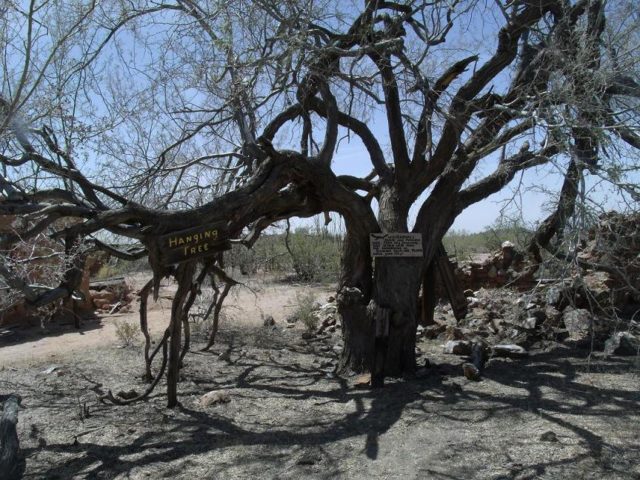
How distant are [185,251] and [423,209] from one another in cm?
288

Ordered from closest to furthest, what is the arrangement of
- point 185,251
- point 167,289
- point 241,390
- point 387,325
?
point 185,251 < point 387,325 < point 241,390 < point 167,289

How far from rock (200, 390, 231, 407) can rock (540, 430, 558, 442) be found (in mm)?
2989

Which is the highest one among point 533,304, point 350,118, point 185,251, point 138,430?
point 350,118

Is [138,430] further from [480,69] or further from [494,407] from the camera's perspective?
[480,69]

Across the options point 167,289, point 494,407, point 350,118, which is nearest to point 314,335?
point 350,118

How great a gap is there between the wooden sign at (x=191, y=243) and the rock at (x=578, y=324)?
5.09m

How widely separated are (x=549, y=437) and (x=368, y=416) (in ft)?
4.96

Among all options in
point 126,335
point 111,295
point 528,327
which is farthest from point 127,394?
point 111,295

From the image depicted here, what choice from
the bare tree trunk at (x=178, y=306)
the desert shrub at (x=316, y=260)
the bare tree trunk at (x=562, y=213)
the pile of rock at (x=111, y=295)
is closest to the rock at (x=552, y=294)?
the bare tree trunk at (x=562, y=213)

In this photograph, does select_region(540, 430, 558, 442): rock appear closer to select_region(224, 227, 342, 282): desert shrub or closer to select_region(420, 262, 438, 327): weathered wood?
select_region(420, 262, 438, 327): weathered wood

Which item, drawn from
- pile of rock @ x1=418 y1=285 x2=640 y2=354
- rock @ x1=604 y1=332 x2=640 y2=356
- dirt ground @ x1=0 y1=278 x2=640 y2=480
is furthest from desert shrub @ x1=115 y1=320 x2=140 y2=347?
rock @ x1=604 y1=332 x2=640 y2=356

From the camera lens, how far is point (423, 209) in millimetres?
6953

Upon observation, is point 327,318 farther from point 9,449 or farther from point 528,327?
point 9,449

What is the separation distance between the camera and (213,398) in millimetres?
6105
